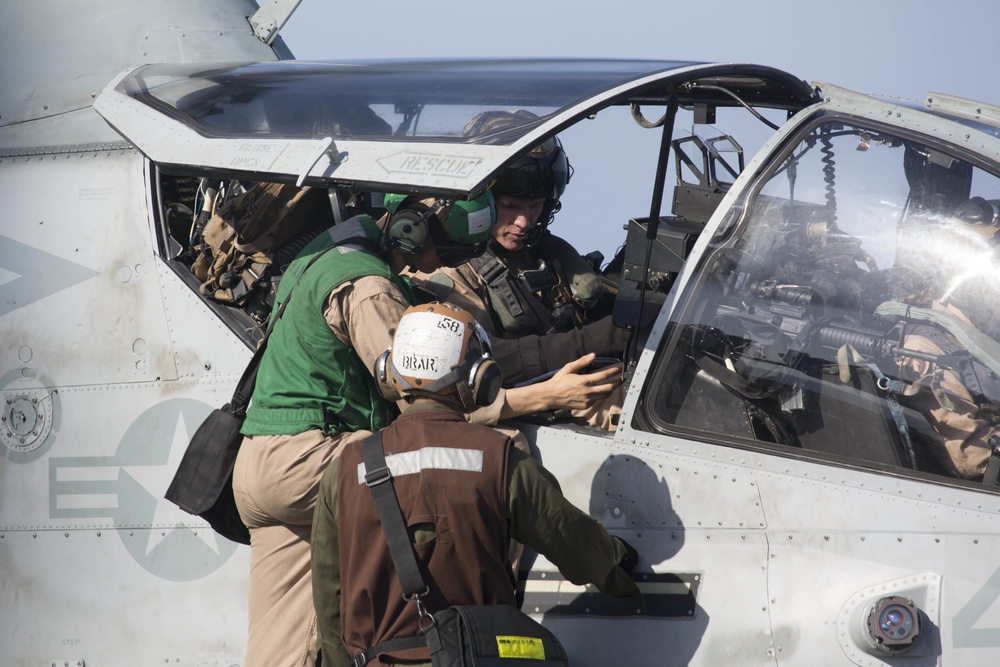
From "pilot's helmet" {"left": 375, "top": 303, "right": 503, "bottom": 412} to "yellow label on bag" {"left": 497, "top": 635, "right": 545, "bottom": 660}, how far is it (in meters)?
0.59

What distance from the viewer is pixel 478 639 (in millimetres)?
2451

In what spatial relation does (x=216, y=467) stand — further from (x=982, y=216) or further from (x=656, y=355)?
(x=982, y=216)

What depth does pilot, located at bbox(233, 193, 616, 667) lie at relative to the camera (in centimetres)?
308

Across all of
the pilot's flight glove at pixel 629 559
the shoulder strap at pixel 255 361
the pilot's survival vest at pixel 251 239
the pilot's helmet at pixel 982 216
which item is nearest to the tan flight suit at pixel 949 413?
the pilot's helmet at pixel 982 216

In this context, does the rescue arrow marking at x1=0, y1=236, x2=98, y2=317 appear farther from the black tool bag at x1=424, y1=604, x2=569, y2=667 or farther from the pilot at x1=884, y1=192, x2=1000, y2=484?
the pilot at x1=884, y1=192, x2=1000, y2=484

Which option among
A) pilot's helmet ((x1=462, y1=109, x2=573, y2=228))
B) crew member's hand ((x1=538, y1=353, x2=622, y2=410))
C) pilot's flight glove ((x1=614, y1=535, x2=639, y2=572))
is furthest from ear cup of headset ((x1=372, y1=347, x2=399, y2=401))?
pilot's helmet ((x1=462, y1=109, x2=573, y2=228))

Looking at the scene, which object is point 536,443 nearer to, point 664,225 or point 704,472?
point 704,472

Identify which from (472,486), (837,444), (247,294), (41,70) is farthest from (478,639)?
(41,70)

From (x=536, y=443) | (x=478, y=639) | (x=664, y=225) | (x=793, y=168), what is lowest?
(x=478, y=639)

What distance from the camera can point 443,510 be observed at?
2.53 m

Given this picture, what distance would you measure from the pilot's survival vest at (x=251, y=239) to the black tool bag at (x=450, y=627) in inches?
57.1

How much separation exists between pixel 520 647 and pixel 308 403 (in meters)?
1.04

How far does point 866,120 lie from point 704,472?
1.17 metres

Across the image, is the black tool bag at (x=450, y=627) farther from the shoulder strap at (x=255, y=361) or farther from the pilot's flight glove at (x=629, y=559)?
the shoulder strap at (x=255, y=361)
